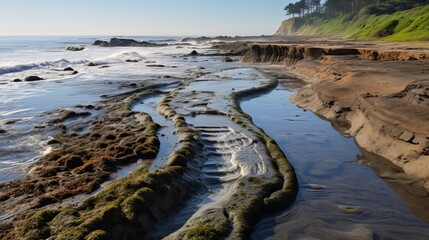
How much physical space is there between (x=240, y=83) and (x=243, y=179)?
20.9 m

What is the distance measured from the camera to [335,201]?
9086 millimetres

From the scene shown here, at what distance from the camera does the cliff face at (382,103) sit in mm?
11188

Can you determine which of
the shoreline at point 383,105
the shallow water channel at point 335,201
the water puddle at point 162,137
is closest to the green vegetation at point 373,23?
the shoreline at point 383,105

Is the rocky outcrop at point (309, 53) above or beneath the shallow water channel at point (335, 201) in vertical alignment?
above

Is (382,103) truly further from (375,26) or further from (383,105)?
(375,26)

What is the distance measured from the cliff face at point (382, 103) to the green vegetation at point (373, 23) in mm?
22773

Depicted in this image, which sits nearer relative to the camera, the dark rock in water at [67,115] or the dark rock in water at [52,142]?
the dark rock in water at [52,142]

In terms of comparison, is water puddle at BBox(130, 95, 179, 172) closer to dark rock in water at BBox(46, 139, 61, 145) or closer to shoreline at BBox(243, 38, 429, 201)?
dark rock in water at BBox(46, 139, 61, 145)

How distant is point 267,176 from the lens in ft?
34.5

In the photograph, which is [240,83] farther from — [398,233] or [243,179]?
[398,233]

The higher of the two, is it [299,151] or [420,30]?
[420,30]

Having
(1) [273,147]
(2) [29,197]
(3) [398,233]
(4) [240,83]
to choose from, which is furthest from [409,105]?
(4) [240,83]

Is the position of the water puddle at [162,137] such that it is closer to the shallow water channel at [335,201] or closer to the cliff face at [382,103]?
the shallow water channel at [335,201]

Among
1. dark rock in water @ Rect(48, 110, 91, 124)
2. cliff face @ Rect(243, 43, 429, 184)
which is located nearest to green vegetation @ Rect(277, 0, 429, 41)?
cliff face @ Rect(243, 43, 429, 184)
